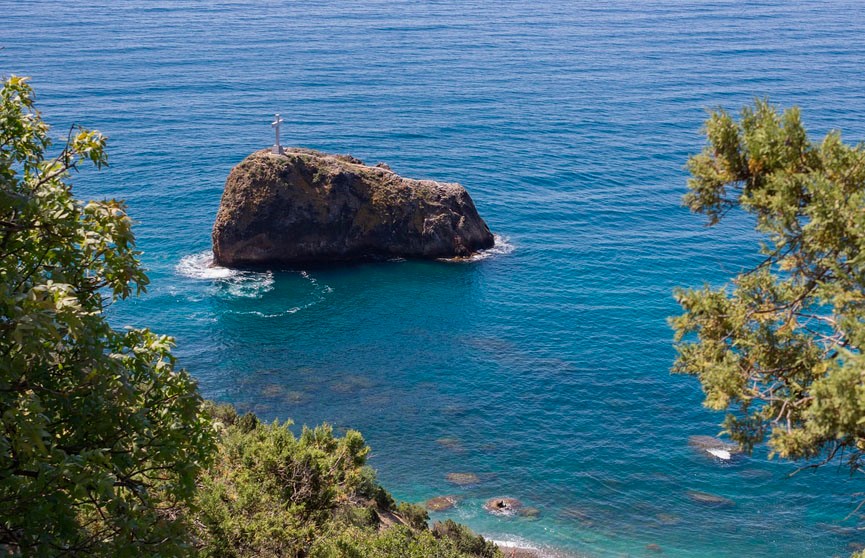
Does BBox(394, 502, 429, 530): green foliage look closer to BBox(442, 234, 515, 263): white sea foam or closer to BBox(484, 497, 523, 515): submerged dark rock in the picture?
BBox(484, 497, 523, 515): submerged dark rock

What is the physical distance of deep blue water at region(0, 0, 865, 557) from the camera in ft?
164

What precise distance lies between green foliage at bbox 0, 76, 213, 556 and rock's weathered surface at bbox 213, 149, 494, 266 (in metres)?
61.7

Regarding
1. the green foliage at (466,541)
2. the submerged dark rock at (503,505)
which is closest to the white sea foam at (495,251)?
the submerged dark rock at (503,505)

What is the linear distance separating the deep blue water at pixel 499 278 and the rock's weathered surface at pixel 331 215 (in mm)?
2886

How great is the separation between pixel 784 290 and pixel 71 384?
14430mm

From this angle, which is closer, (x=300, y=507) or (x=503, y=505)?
(x=300, y=507)

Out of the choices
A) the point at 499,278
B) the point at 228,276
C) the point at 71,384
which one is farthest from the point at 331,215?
the point at 71,384

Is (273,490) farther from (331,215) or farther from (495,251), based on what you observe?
(495,251)

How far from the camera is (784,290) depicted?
18312 mm

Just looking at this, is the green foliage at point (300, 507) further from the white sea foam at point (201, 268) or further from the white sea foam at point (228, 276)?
the white sea foam at point (201, 268)

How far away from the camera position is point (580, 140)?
116375 mm

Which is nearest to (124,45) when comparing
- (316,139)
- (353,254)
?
(316,139)

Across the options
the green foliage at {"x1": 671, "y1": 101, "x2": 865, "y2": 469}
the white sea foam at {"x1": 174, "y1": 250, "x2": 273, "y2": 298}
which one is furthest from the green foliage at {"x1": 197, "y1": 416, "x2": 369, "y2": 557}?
the white sea foam at {"x1": 174, "y1": 250, "x2": 273, "y2": 298}

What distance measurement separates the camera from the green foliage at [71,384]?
1344cm
